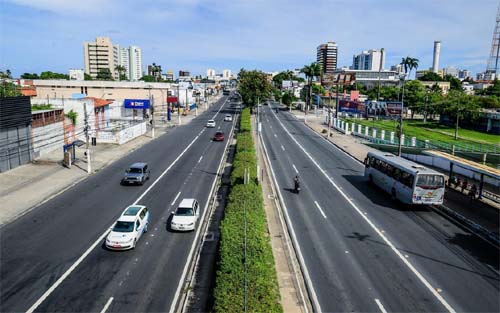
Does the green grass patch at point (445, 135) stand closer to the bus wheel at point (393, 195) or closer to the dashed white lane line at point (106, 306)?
the bus wheel at point (393, 195)

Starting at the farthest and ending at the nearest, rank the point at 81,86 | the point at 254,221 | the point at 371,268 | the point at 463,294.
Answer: the point at 81,86 < the point at 254,221 < the point at 371,268 < the point at 463,294

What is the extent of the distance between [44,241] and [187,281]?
9.69 meters

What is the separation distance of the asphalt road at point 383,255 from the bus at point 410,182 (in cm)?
108

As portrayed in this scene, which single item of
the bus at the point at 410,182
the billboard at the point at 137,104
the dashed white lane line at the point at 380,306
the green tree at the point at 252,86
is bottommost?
the dashed white lane line at the point at 380,306

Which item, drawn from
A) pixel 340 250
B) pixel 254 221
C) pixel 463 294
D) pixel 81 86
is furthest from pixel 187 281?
pixel 81 86

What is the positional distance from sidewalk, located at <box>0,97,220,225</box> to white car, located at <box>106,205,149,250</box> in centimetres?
892

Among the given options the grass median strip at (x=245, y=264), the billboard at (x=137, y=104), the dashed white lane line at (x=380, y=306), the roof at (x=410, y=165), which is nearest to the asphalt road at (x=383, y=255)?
the dashed white lane line at (x=380, y=306)

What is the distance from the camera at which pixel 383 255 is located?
808 inches

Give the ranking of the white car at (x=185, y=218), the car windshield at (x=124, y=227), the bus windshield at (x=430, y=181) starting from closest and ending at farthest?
the car windshield at (x=124, y=227) → the white car at (x=185, y=218) → the bus windshield at (x=430, y=181)

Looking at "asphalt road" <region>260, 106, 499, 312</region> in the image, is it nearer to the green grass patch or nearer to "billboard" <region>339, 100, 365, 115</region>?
the green grass patch

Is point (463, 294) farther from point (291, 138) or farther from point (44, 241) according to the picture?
point (291, 138)

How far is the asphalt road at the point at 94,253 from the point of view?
1620 cm

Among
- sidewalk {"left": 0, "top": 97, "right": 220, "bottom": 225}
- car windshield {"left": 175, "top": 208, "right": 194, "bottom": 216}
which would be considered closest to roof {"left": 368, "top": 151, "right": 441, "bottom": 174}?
car windshield {"left": 175, "top": 208, "right": 194, "bottom": 216}

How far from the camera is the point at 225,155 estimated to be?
4897 cm
